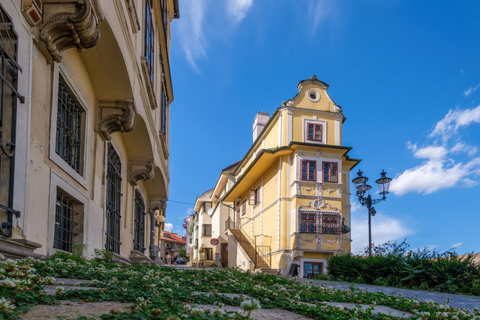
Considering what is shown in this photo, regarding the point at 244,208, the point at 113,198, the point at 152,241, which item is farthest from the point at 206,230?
the point at 113,198

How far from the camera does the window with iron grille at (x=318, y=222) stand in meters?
29.5

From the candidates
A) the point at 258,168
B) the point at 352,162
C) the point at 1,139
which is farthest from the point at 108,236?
the point at 352,162

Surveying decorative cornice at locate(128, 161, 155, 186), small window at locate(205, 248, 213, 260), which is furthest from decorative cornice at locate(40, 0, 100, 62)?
small window at locate(205, 248, 213, 260)

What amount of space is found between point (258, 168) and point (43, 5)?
2834 cm

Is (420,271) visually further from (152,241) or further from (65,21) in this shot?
(152,241)

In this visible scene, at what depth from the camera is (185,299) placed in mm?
4457

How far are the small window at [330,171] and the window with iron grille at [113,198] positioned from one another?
63.6 feet

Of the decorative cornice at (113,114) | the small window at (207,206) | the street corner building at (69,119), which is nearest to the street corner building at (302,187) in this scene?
the street corner building at (69,119)

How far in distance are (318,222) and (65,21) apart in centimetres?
2519

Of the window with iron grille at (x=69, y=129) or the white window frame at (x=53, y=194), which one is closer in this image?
the white window frame at (x=53, y=194)

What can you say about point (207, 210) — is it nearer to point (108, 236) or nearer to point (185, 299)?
point (108, 236)

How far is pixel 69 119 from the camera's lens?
28.2 ft

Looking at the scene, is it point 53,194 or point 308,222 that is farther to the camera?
point 308,222

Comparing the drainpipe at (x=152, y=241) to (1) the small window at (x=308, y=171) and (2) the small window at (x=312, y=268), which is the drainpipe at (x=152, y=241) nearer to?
(2) the small window at (x=312, y=268)
